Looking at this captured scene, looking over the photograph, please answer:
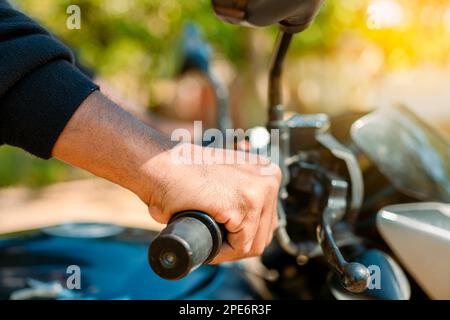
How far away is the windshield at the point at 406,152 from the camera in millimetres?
1190

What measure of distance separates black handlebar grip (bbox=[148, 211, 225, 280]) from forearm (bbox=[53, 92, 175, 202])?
0.13m

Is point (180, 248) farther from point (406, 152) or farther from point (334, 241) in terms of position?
point (406, 152)

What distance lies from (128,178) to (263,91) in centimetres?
718

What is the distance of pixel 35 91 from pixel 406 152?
75cm

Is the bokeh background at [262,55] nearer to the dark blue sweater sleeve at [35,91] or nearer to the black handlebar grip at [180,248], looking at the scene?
the dark blue sweater sleeve at [35,91]

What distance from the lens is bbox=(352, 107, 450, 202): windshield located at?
3.91ft

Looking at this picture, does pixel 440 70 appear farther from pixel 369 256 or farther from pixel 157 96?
pixel 369 256

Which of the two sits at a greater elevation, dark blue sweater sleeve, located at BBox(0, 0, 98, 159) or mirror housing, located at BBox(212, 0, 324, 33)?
mirror housing, located at BBox(212, 0, 324, 33)

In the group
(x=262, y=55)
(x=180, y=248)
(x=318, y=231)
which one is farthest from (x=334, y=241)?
(x=262, y=55)

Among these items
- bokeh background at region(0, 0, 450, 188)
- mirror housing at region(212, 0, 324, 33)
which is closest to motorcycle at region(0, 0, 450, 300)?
mirror housing at region(212, 0, 324, 33)

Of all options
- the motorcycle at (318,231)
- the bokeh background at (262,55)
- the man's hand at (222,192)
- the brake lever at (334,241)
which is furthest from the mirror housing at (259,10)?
the bokeh background at (262,55)

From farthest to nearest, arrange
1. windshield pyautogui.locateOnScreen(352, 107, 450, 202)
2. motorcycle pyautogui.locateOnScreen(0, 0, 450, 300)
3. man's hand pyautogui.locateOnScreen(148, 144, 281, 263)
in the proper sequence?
windshield pyautogui.locateOnScreen(352, 107, 450, 202)
motorcycle pyautogui.locateOnScreen(0, 0, 450, 300)
man's hand pyautogui.locateOnScreen(148, 144, 281, 263)

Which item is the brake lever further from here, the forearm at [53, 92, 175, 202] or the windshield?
the forearm at [53, 92, 175, 202]

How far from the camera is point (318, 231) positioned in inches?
42.8
